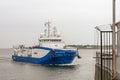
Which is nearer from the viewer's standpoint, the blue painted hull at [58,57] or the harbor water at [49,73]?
the harbor water at [49,73]

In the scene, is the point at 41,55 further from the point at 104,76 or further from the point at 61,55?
the point at 104,76

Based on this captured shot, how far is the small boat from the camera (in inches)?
1970

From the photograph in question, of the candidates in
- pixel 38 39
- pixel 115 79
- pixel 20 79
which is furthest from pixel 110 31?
pixel 38 39

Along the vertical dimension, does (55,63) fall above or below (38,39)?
below

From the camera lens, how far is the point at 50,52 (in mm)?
49938

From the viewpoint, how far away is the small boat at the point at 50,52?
5003 centimetres

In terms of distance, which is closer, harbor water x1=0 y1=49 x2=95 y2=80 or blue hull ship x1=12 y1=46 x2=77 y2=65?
harbor water x1=0 y1=49 x2=95 y2=80

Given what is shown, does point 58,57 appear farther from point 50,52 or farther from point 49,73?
point 49,73

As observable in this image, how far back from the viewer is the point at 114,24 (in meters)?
8.01

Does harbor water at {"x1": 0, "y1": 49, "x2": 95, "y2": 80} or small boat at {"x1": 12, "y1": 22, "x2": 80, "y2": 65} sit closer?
harbor water at {"x1": 0, "y1": 49, "x2": 95, "y2": 80}

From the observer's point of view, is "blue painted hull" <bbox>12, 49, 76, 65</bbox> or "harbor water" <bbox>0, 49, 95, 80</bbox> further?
"blue painted hull" <bbox>12, 49, 76, 65</bbox>

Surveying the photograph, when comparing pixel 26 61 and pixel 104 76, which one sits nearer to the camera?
pixel 104 76

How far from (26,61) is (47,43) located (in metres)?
8.55

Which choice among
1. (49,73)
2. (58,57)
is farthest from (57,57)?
(49,73)
